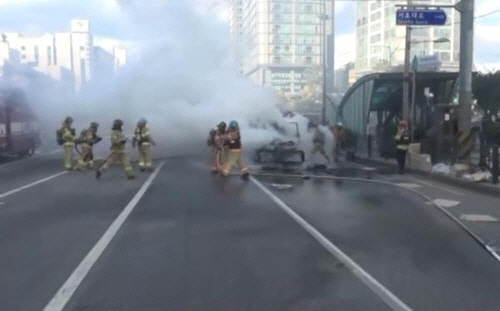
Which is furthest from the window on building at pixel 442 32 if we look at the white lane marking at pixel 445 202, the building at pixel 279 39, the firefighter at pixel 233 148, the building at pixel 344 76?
the white lane marking at pixel 445 202

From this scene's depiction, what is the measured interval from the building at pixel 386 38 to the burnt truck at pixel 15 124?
24865mm

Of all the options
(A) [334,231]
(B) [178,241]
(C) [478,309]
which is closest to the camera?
(C) [478,309]

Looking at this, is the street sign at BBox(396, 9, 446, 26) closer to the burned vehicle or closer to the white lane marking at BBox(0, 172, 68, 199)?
the burned vehicle

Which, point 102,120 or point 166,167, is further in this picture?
point 102,120

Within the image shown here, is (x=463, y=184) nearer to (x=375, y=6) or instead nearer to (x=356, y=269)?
(x=356, y=269)

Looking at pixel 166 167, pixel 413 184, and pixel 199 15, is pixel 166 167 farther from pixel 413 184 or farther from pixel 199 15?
pixel 413 184

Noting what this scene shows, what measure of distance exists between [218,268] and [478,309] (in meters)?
2.73

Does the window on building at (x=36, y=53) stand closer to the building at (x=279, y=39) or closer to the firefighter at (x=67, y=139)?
the building at (x=279, y=39)

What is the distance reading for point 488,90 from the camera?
38000 mm

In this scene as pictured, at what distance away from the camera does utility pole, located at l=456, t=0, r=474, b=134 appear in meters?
19.7

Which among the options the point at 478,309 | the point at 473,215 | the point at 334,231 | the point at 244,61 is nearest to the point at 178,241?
the point at 334,231

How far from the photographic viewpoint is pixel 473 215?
11695mm

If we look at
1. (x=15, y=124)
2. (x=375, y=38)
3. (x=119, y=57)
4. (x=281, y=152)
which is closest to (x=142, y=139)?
(x=281, y=152)

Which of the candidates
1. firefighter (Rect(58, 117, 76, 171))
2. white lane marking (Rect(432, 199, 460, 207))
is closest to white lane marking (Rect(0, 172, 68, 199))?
firefighter (Rect(58, 117, 76, 171))
